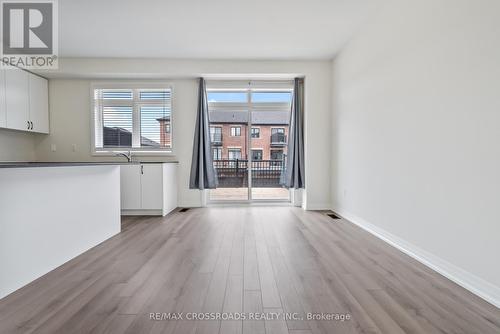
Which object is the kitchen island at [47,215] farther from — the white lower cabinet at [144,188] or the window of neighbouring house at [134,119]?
the window of neighbouring house at [134,119]

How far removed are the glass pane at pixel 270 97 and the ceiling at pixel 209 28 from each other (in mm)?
774

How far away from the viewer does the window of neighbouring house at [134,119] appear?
15.0ft

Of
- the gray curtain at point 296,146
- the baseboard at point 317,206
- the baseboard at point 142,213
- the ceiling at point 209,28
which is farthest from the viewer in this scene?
the gray curtain at point 296,146

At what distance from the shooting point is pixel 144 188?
389 centimetres

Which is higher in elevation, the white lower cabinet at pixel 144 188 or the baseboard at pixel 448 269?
the white lower cabinet at pixel 144 188

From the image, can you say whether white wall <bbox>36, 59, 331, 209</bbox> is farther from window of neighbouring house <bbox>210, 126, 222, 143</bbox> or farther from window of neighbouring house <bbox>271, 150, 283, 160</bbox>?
window of neighbouring house <bbox>271, 150, 283, 160</bbox>

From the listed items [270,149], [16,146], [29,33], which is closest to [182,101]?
[270,149]

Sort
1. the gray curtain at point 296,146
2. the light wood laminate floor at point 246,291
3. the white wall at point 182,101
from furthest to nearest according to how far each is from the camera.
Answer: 1. the gray curtain at point 296,146
2. the white wall at point 182,101
3. the light wood laminate floor at point 246,291

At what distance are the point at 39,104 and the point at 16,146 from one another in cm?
81

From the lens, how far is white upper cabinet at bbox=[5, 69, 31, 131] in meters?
3.55

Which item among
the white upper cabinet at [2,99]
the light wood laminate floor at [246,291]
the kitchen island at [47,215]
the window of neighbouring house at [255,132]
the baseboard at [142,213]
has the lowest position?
the light wood laminate floor at [246,291]

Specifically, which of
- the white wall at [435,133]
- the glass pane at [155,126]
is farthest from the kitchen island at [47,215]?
the white wall at [435,133]

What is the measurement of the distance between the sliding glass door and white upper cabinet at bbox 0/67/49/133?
2.95 meters

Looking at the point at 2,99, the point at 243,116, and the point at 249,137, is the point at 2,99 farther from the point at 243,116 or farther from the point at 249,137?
the point at 249,137
